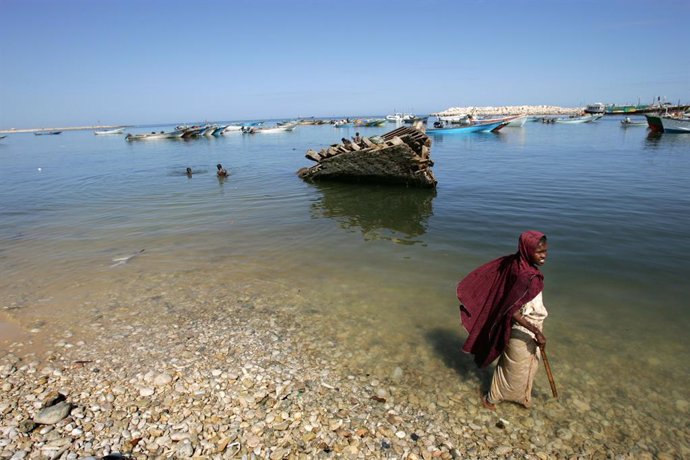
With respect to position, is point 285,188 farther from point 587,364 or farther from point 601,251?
point 587,364

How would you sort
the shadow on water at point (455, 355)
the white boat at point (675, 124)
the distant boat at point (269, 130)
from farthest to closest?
1. the distant boat at point (269, 130)
2. the white boat at point (675, 124)
3. the shadow on water at point (455, 355)

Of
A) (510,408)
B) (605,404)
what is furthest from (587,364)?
(510,408)

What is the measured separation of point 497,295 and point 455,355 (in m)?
1.87

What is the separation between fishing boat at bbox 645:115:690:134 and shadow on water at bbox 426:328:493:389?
54.4 meters

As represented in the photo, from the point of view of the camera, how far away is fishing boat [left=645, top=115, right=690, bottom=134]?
43938 mm

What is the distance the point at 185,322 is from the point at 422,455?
4.58 metres

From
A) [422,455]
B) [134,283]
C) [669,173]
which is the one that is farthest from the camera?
[669,173]

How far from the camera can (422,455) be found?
13.1 ft

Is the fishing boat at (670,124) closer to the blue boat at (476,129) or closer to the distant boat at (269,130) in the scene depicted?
the blue boat at (476,129)

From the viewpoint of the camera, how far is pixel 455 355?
576cm

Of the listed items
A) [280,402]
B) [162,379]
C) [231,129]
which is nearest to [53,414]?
[162,379]

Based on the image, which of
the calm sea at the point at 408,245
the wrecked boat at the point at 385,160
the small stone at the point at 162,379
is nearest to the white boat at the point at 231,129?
the calm sea at the point at 408,245

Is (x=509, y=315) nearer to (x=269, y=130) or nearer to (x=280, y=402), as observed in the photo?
(x=280, y=402)

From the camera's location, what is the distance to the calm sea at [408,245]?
6.58 meters
